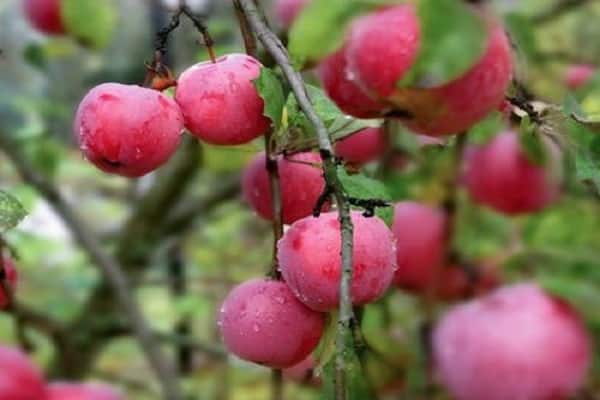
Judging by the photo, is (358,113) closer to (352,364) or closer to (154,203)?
(352,364)

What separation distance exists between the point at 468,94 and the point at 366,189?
0.37 ft

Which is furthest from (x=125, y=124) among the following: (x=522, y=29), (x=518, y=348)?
(x=522, y=29)

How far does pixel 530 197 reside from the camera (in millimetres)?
1293

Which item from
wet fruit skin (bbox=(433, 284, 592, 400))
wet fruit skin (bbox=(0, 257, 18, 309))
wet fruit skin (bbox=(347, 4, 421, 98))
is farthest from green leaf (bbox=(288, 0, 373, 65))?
wet fruit skin (bbox=(433, 284, 592, 400))

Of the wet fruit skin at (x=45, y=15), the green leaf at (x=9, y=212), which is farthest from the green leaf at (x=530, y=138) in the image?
the wet fruit skin at (x=45, y=15)

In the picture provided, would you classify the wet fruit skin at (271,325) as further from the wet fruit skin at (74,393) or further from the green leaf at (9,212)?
the wet fruit skin at (74,393)

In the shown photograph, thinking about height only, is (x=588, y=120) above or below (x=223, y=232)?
above

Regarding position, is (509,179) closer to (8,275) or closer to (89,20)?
(89,20)

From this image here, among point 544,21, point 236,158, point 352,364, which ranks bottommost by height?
point 352,364

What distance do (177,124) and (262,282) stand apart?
0.30 ft

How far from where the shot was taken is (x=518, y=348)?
0.82 metres

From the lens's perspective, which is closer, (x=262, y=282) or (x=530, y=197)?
(x=262, y=282)

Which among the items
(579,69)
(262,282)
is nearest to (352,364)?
(262,282)

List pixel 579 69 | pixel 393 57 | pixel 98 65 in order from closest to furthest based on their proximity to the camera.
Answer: pixel 393 57 → pixel 579 69 → pixel 98 65
